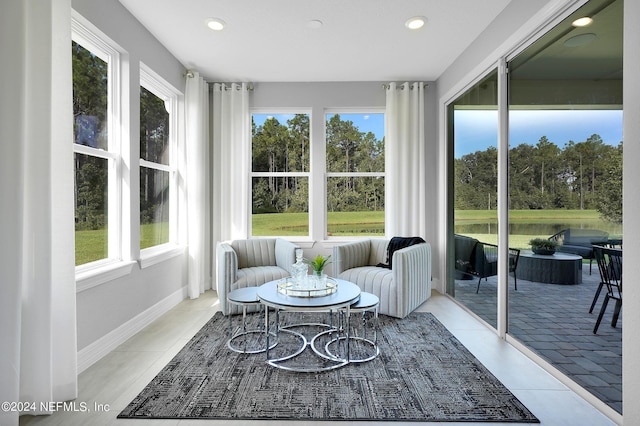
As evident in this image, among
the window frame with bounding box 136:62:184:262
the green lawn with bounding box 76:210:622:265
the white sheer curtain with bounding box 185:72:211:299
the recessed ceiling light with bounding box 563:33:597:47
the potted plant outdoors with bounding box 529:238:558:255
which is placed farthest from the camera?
the white sheer curtain with bounding box 185:72:211:299

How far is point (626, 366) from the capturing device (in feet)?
5.76

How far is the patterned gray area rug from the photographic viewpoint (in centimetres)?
192

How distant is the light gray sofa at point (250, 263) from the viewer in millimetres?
3504

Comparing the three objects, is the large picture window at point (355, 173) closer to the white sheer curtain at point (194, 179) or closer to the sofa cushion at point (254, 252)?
the sofa cushion at point (254, 252)

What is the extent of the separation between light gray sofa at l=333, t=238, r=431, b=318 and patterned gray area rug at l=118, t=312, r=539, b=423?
682 millimetres

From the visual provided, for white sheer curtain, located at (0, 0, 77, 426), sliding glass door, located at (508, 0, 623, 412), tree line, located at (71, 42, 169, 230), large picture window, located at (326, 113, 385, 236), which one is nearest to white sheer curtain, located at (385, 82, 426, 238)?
large picture window, located at (326, 113, 385, 236)

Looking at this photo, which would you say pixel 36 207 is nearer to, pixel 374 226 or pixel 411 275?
pixel 411 275

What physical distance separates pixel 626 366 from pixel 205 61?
14.6ft

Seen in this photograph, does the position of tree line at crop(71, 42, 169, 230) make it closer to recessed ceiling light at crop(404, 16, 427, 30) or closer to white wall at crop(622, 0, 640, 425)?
recessed ceiling light at crop(404, 16, 427, 30)

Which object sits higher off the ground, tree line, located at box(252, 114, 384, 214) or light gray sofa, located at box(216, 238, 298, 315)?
tree line, located at box(252, 114, 384, 214)

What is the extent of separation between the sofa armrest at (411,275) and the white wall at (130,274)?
2.40 m

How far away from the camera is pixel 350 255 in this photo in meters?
3.97

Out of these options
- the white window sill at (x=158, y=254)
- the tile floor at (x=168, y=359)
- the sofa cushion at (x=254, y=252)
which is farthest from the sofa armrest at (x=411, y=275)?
the white window sill at (x=158, y=254)

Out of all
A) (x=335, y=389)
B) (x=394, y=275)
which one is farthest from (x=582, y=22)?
(x=335, y=389)
